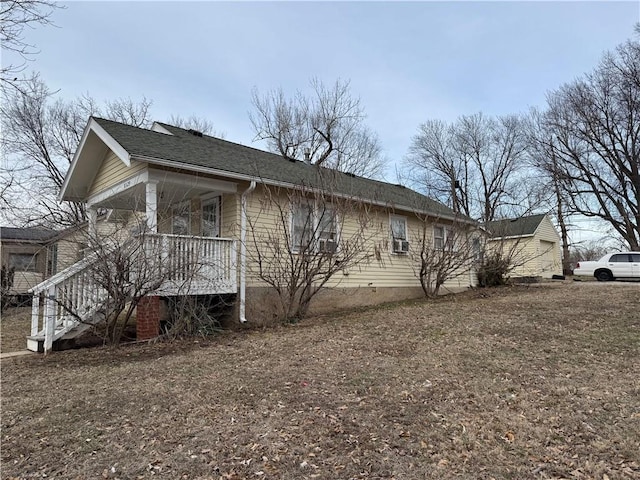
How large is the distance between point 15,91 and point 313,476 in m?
9.51

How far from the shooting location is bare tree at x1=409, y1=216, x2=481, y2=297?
12.6 meters

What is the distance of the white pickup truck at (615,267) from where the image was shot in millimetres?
18781

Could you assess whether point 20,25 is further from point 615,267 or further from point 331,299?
point 615,267

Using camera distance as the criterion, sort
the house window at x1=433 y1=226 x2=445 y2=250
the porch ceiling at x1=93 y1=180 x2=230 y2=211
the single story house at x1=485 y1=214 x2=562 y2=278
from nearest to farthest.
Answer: the porch ceiling at x1=93 y1=180 x2=230 y2=211 → the house window at x1=433 y1=226 x2=445 y2=250 → the single story house at x1=485 y1=214 x2=562 y2=278

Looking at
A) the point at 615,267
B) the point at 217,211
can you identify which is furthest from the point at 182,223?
the point at 615,267

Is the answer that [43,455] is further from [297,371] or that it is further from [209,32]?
[209,32]

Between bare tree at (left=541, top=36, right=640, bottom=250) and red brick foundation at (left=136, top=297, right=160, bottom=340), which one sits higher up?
bare tree at (left=541, top=36, right=640, bottom=250)

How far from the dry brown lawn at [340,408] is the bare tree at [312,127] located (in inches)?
782

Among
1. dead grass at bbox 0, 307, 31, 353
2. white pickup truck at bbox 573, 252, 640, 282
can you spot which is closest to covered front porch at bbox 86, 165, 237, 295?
dead grass at bbox 0, 307, 31, 353

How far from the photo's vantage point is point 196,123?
97.8 ft

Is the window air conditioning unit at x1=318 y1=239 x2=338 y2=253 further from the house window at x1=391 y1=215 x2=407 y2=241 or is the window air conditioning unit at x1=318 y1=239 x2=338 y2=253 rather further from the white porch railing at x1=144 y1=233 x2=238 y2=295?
the house window at x1=391 y1=215 x2=407 y2=241

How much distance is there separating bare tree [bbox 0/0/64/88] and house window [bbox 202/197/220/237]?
4.51 meters

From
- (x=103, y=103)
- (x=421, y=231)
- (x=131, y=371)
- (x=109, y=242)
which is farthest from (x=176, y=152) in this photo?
(x=103, y=103)

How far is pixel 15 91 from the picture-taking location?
27.5ft
